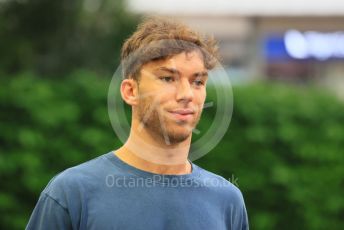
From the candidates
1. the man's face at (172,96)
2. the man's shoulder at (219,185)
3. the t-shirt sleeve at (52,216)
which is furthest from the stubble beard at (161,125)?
the t-shirt sleeve at (52,216)

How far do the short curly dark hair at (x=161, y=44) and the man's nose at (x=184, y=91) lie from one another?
0.11 m

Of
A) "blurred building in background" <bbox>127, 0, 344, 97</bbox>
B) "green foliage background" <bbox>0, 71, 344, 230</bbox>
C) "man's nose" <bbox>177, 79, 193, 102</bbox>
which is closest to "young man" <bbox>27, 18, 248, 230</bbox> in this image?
"man's nose" <bbox>177, 79, 193, 102</bbox>

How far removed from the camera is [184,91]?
276cm

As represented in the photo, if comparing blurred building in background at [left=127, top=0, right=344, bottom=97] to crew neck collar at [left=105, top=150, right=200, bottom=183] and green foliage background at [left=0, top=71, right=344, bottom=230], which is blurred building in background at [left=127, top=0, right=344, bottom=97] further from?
crew neck collar at [left=105, top=150, right=200, bottom=183]

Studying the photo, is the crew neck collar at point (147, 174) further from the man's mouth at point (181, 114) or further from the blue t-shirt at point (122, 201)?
the man's mouth at point (181, 114)

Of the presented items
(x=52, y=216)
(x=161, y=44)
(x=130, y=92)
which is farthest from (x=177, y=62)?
(x=52, y=216)

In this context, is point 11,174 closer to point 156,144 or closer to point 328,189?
point 328,189

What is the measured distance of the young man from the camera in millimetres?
2725

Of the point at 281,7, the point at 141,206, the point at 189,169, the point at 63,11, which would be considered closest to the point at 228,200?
the point at 189,169

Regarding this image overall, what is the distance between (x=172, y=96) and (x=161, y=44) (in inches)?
7.5

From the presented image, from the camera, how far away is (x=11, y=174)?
23.4 ft

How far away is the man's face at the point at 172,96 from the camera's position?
2.75 meters

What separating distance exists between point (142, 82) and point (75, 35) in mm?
8518

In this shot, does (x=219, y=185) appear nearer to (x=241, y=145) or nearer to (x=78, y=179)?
(x=78, y=179)
